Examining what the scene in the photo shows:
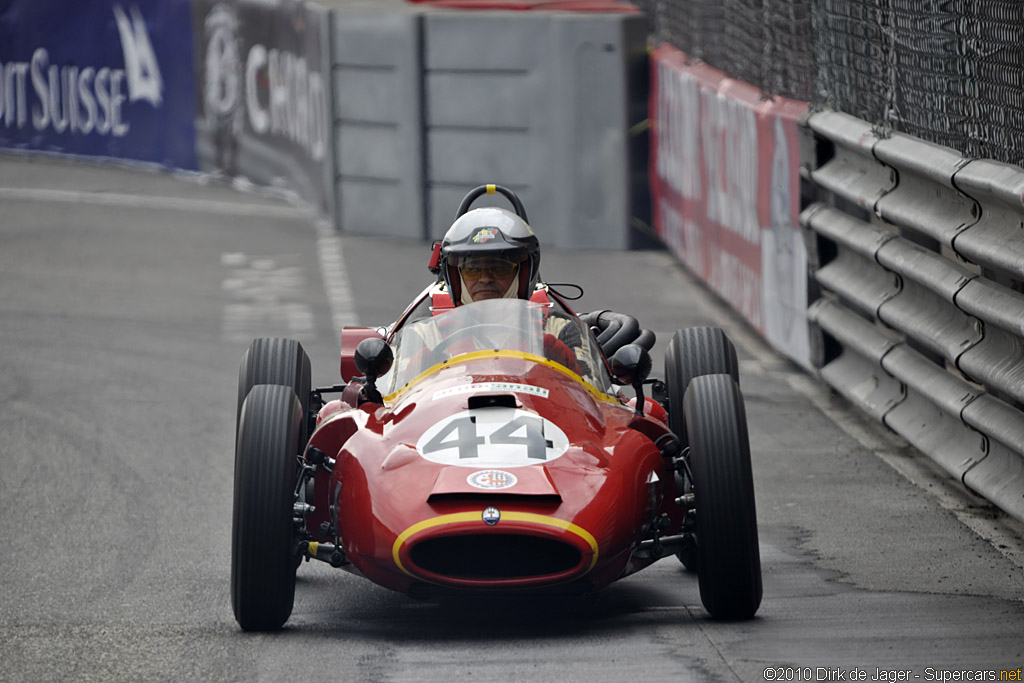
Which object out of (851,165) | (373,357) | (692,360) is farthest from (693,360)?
(851,165)

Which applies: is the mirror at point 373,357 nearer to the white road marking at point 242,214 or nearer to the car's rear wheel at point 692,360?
the car's rear wheel at point 692,360

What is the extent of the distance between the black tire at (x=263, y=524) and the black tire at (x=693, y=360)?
6.97 feet

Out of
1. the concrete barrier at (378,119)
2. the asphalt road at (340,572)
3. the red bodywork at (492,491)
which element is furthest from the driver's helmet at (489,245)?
the concrete barrier at (378,119)

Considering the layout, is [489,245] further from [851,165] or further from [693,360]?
[851,165]

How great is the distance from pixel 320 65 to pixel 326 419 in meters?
11.8

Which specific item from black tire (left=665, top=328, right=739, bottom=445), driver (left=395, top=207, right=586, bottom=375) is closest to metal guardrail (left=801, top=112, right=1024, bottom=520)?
black tire (left=665, top=328, right=739, bottom=445)

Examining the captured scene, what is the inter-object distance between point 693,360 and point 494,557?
212 cm

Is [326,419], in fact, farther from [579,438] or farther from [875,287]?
[875,287]

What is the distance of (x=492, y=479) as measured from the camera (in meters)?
5.94

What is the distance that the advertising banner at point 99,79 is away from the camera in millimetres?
22969

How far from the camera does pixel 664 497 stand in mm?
6715

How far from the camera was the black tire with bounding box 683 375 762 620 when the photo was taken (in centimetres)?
616

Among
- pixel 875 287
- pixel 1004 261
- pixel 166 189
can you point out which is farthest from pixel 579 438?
pixel 166 189

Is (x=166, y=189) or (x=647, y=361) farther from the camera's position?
(x=166, y=189)
